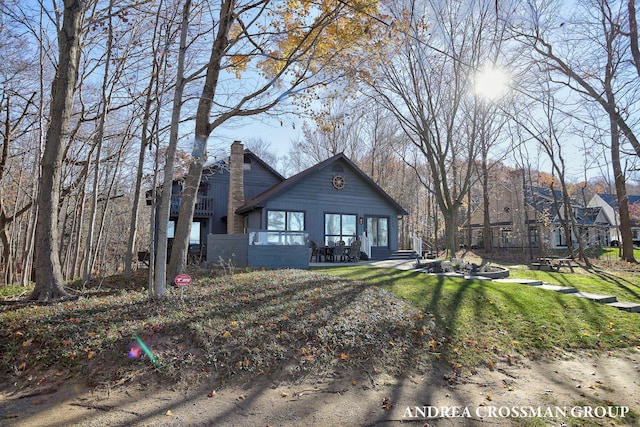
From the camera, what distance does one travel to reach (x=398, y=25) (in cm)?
1027

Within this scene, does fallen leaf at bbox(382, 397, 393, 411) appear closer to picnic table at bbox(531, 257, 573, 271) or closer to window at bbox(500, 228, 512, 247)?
picnic table at bbox(531, 257, 573, 271)

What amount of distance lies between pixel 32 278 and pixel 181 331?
10.8m

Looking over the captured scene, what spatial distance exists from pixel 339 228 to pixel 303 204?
2147 mm

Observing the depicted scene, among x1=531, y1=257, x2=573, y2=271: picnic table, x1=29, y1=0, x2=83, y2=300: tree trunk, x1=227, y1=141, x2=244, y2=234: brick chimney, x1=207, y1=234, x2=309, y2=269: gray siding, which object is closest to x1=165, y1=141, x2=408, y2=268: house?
x1=227, y1=141, x2=244, y2=234: brick chimney

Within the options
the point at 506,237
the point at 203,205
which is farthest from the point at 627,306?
the point at 506,237

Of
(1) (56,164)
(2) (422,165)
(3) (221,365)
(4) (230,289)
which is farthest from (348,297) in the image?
(2) (422,165)

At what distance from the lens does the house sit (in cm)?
1552

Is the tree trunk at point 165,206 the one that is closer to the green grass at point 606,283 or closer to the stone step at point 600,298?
the stone step at point 600,298

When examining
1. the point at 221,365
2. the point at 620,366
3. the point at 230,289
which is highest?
the point at 230,289

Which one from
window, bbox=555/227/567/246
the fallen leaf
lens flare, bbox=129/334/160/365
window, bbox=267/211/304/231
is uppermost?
window, bbox=267/211/304/231

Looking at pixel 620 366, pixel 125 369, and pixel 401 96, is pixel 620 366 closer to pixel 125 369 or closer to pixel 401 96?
pixel 125 369

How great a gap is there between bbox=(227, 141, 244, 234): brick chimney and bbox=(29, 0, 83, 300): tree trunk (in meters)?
9.86

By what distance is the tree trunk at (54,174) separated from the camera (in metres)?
5.92

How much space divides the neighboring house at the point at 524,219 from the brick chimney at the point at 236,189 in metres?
20.5
